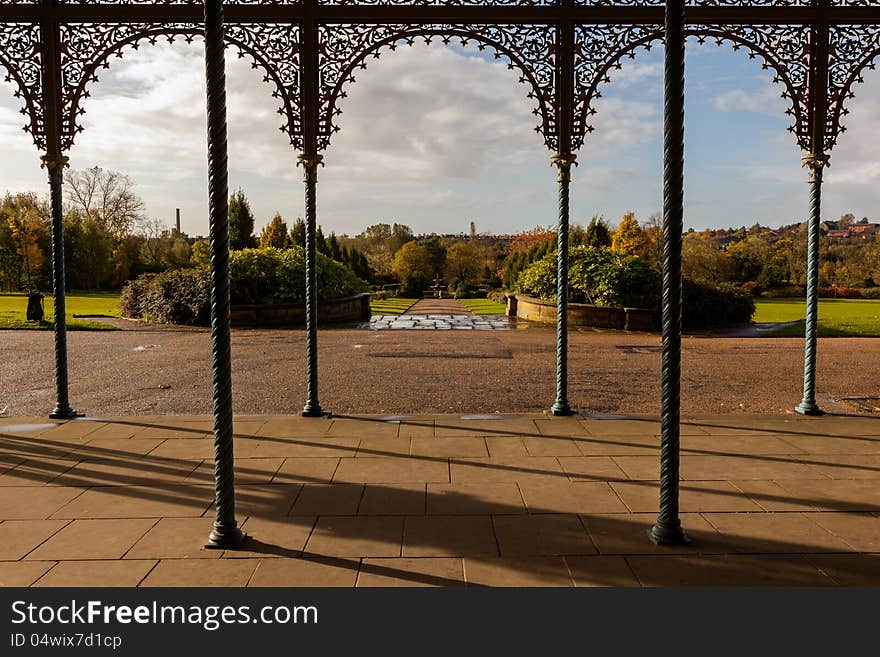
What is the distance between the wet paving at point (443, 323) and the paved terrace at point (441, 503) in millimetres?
10100

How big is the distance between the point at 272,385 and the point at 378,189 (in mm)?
22562

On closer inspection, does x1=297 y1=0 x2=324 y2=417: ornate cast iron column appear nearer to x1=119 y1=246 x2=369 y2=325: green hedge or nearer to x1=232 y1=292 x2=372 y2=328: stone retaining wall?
x1=232 y1=292 x2=372 y2=328: stone retaining wall

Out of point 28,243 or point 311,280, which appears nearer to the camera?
point 311,280

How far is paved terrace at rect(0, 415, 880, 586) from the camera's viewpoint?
3121 millimetres

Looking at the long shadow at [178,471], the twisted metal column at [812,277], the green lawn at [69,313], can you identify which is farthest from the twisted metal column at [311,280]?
the green lawn at [69,313]

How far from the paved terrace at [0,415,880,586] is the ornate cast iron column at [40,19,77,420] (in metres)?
0.45

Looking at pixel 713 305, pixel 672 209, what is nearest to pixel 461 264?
pixel 713 305

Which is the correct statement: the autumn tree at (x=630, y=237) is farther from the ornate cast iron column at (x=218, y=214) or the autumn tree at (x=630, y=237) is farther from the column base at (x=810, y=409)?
the ornate cast iron column at (x=218, y=214)

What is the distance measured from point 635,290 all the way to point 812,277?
982 cm

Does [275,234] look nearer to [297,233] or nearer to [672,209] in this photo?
[297,233]

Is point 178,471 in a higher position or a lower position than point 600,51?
lower

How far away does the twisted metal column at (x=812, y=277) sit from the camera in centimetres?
630

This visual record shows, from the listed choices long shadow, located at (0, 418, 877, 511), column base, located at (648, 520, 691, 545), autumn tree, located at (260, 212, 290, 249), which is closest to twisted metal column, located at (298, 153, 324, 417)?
long shadow, located at (0, 418, 877, 511)

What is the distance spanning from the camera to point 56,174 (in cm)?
627
